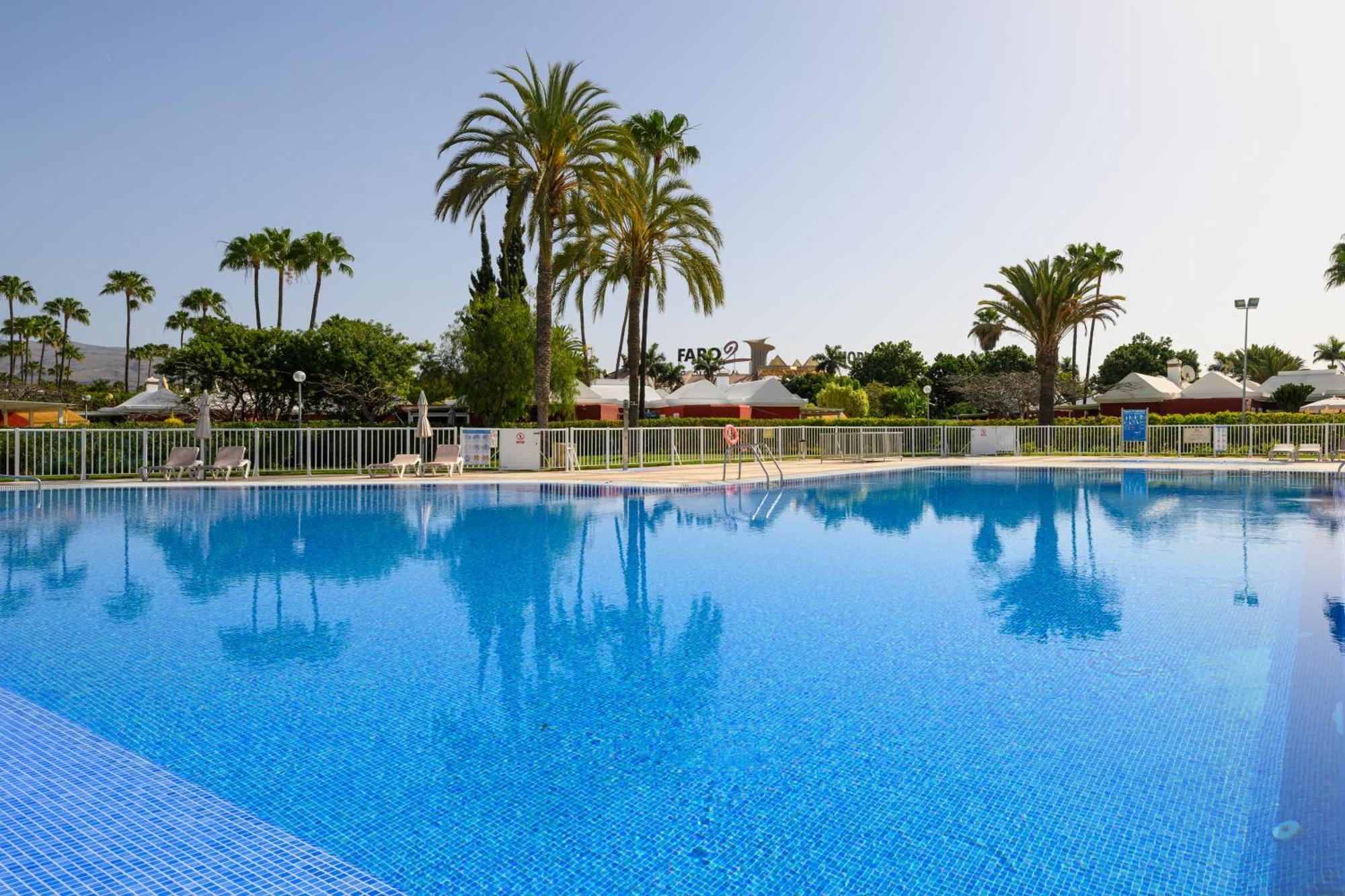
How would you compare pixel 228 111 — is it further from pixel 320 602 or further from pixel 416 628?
pixel 416 628

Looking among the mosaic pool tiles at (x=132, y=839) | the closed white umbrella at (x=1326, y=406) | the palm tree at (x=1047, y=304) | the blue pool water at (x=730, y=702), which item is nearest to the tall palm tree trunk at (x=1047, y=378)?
the palm tree at (x=1047, y=304)

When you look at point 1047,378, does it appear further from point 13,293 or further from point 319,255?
point 13,293

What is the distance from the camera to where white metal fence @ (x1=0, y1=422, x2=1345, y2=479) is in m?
20.4

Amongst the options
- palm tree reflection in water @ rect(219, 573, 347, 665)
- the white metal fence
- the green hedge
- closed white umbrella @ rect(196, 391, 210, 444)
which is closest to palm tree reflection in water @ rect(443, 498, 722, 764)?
palm tree reflection in water @ rect(219, 573, 347, 665)

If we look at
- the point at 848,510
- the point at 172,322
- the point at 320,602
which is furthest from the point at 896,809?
the point at 172,322

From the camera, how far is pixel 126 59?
17.6 m

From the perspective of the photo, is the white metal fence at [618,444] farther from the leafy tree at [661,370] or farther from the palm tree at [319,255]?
the leafy tree at [661,370]

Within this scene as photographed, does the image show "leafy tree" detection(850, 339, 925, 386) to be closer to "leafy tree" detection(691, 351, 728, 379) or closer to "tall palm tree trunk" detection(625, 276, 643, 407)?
"leafy tree" detection(691, 351, 728, 379)

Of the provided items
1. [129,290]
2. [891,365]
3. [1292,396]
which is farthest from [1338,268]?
[129,290]

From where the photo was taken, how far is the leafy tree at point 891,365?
67438 mm

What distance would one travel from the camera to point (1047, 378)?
34062 millimetres

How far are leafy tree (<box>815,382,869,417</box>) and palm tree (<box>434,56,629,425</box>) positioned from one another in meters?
28.1

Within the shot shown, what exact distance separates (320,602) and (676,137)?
24.6 metres

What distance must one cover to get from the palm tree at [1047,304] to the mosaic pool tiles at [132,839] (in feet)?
112
